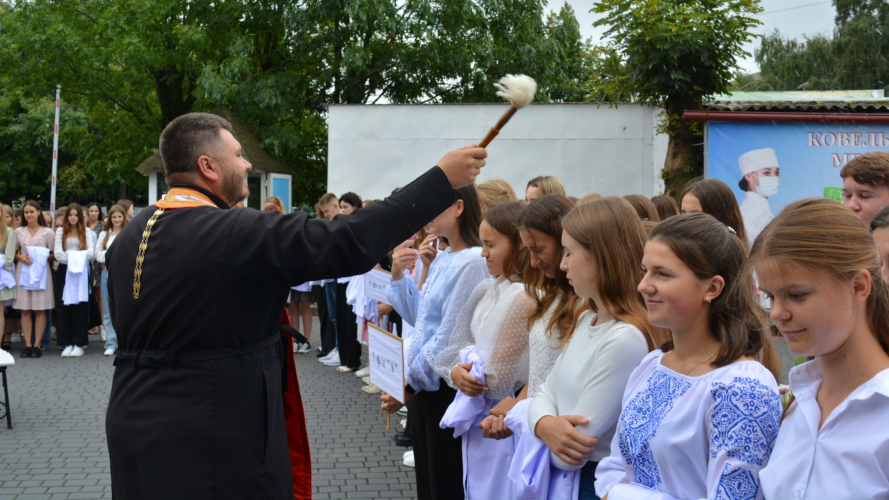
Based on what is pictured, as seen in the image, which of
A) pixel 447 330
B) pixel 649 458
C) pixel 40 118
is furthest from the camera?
pixel 40 118

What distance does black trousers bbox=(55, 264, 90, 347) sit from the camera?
35.0 ft

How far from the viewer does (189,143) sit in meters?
2.63

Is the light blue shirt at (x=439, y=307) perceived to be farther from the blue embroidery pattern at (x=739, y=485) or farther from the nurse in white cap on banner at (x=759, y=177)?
the nurse in white cap on banner at (x=759, y=177)

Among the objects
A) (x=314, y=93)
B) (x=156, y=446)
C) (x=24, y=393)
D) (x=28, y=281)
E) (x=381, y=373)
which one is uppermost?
(x=314, y=93)

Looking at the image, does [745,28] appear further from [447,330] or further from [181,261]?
[181,261]

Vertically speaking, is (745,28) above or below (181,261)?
above

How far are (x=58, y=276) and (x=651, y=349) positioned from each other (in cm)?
1021

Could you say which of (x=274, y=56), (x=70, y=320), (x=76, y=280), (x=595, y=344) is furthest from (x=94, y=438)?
(x=274, y=56)

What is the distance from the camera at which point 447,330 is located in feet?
12.3

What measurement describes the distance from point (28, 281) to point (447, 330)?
8690mm

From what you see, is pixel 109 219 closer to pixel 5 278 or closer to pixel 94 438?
pixel 5 278

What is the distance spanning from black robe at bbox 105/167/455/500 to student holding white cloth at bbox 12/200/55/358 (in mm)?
9096

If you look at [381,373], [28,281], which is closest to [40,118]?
[28,281]

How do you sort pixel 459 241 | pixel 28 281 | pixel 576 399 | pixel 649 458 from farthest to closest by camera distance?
pixel 28 281 → pixel 459 241 → pixel 576 399 → pixel 649 458
